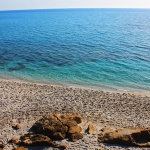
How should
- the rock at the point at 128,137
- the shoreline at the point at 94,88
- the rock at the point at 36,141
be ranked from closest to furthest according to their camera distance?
the rock at the point at 36,141, the rock at the point at 128,137, the shoreline at the point at 94,88

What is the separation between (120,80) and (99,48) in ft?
70.8

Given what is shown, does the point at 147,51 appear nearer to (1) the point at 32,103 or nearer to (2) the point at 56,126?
(1) the point at 32,103

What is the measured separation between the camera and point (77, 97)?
1081 inches

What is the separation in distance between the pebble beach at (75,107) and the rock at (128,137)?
534 mm

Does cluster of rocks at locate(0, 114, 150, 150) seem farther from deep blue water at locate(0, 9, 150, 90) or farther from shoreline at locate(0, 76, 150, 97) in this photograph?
deep blue water at locate(0, 9, 150, 90)

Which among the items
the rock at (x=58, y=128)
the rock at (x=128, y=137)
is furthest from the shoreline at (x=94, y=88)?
the rock at (x=58, y=128)

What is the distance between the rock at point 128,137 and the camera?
17.9 meters

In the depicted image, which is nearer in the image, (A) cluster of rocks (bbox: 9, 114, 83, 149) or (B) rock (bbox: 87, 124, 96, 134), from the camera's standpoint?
(A) cluster of rocks (bbox: 9, 114, 83, 149)

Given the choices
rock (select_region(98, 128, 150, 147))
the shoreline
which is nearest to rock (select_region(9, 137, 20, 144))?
rock (select_region(98, 128, 150, 147))

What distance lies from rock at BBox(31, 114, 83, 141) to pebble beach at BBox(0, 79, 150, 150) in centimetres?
67

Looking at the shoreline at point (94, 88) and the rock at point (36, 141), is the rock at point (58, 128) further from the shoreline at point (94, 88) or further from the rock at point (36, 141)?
the shoreline at point (94, 88)

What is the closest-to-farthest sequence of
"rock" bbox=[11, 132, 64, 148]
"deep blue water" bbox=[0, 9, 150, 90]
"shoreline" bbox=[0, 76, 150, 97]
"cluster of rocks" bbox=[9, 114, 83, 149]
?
"rock" bbox=[11, 132, 64, 148] → "cluster of rocks" bbox=[9, 114, 83, 149] → "shoreline" bbox=[0, 76, 150, 97] → "deep blue water" bbox=[0, 9, 150, 90]

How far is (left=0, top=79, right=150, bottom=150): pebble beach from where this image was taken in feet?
66.0

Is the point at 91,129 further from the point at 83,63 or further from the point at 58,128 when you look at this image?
the point at 83,63
